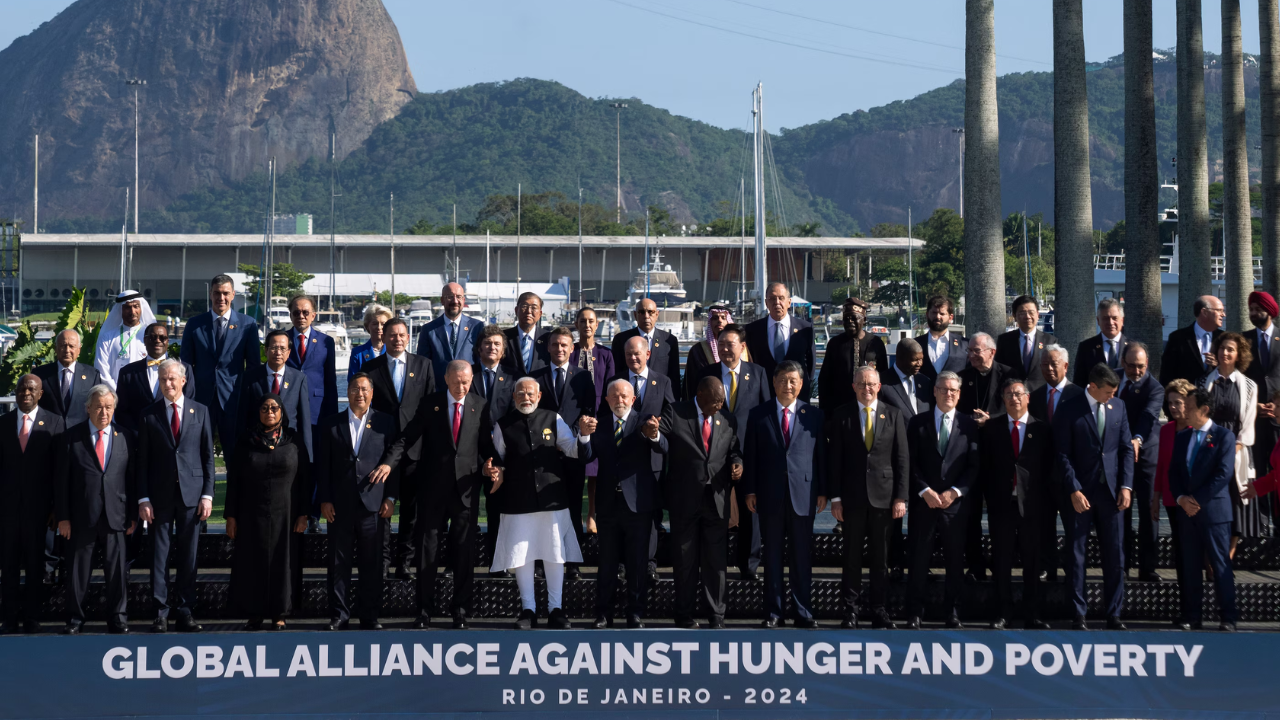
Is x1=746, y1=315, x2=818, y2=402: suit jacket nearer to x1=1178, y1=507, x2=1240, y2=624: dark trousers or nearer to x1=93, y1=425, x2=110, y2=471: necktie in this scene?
x1=1178, y1=507, x2=1240, y2=624: dark trousers

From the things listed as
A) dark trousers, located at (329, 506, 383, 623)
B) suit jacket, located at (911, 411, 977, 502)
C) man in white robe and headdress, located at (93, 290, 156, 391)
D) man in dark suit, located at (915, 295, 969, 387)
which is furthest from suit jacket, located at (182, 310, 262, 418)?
man in dark suit, located at (915, 295, 969, 387)

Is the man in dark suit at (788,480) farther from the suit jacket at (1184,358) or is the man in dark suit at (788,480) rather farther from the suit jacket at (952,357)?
the suit jacket at (1184,358)

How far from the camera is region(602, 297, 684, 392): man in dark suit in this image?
8.55m

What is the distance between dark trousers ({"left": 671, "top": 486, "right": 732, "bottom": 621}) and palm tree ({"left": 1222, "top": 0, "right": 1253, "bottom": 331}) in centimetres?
1341

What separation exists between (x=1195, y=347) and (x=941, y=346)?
1.96m

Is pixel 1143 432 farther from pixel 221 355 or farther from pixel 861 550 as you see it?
pixel 221 355

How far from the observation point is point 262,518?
766 centimetres

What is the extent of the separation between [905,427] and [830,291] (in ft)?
309

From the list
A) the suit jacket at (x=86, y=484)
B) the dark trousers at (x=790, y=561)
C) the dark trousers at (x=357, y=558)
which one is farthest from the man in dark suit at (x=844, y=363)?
the suit jacket at (x=86, y=484)

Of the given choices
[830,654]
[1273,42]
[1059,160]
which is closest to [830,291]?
[1273,42]

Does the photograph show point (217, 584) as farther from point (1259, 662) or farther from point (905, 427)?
point (1259, 662)

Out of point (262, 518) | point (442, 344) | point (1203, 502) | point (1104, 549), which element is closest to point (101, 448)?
Result: point (262, 518)

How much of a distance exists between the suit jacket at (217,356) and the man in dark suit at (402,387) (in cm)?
101

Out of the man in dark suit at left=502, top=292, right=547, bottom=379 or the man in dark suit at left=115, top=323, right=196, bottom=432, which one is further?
the man in dark suit at left=502, top=292, right=547, bottom=379
